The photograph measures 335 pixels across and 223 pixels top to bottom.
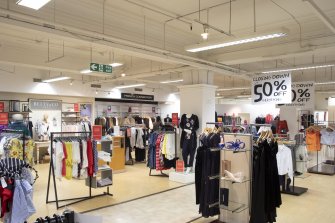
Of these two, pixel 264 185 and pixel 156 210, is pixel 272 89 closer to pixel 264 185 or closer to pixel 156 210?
pixel 264 185

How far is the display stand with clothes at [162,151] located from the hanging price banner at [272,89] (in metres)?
2.77

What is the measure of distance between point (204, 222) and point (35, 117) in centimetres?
954

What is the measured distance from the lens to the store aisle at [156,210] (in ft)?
16.8

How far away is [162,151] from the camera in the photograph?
8227 millimetres

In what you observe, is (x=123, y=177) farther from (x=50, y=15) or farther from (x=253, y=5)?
(x=253, y=5)

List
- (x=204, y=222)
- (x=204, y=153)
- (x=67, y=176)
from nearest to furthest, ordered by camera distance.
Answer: (x=204, y=153)
(x=204, y=222)
(x=67, y=176)

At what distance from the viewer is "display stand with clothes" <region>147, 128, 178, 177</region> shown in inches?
324

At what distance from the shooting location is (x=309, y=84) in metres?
7.61

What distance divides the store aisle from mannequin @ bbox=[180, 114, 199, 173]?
1.59m

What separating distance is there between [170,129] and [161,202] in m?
3.59

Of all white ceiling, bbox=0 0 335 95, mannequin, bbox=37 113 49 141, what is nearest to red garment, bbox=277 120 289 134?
white ceiling, bbox=0 0 335 95

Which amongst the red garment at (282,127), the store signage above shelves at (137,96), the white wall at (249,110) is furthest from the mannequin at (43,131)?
the white wall at (249,110)

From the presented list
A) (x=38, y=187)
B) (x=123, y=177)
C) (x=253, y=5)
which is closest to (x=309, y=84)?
(x=253, y=5)

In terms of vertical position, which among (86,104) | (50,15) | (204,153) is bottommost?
(204,153)
